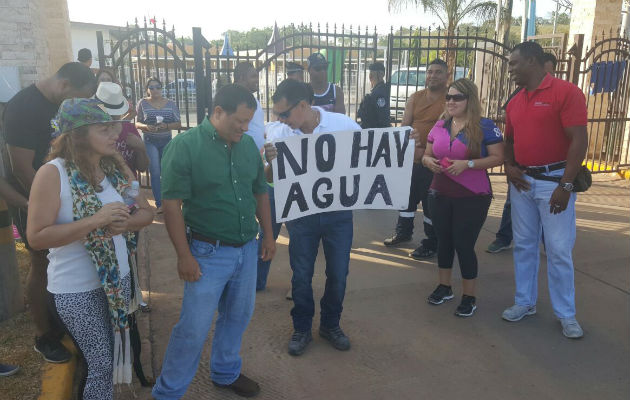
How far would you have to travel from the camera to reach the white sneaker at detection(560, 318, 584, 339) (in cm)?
367

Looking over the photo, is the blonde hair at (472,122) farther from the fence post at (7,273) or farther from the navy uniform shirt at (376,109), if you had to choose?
the fence post at (7,273)

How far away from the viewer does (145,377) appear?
9.99 ft

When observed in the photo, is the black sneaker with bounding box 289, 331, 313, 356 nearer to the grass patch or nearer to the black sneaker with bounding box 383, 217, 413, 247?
the grass patch

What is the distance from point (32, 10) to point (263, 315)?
4.01 metres

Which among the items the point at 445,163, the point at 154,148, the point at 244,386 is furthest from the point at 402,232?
the point at 154,148

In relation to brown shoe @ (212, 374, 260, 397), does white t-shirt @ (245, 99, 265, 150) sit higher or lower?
higher

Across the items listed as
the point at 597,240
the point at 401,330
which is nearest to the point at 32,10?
the point at 401,330

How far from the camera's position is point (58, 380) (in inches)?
115

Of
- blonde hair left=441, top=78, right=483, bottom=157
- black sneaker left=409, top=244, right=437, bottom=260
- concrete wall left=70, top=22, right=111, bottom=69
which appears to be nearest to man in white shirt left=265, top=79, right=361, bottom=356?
blonde hair left=441, top=78, right=483, bottom=157

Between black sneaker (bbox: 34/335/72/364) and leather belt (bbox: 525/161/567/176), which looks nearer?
black sneaker (bbox: 34/335/72/364)

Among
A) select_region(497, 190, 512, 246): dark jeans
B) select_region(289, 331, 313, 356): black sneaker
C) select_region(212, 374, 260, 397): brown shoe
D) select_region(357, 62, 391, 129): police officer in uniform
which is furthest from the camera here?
select_region(357, 62, 391, 129): police officer in uniform

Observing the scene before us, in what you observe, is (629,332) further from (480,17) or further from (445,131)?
(480,17)

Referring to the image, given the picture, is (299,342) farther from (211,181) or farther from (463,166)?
(463,166)

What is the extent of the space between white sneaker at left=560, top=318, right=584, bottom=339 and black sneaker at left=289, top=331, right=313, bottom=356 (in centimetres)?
194
